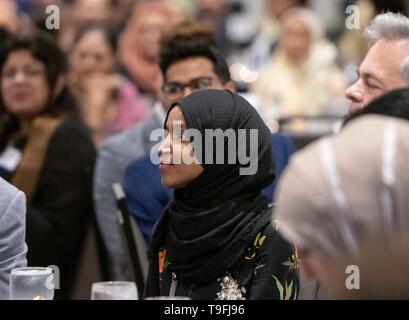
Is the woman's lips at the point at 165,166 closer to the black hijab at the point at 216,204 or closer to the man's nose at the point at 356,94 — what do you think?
the black hijab at the point at 216,204

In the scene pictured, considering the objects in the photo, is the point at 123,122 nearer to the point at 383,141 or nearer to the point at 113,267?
the point at 113,267

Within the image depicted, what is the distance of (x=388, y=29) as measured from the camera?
139 inches

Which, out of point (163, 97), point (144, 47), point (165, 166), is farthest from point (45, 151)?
point (144, 47)

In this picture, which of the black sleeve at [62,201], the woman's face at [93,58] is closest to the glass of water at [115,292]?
the black sleeve at [62,201]

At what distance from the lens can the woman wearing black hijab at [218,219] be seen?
2.86 meters

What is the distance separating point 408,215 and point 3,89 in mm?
3785

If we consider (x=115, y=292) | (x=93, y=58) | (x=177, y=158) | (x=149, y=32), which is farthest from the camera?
(x=149, y=32)

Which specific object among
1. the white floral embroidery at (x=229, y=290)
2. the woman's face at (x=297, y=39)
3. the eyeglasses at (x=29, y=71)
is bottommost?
A: the white floral embroidery at (x=229, y=290)

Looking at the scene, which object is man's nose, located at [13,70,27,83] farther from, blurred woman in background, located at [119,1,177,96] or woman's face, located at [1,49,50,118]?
blurred woman in background, located at [119,1,177,96]

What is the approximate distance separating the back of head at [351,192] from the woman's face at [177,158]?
1213 mm

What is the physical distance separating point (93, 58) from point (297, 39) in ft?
6.29

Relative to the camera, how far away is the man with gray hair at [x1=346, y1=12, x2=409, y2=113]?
3416mm

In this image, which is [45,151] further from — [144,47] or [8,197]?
[144,47]
